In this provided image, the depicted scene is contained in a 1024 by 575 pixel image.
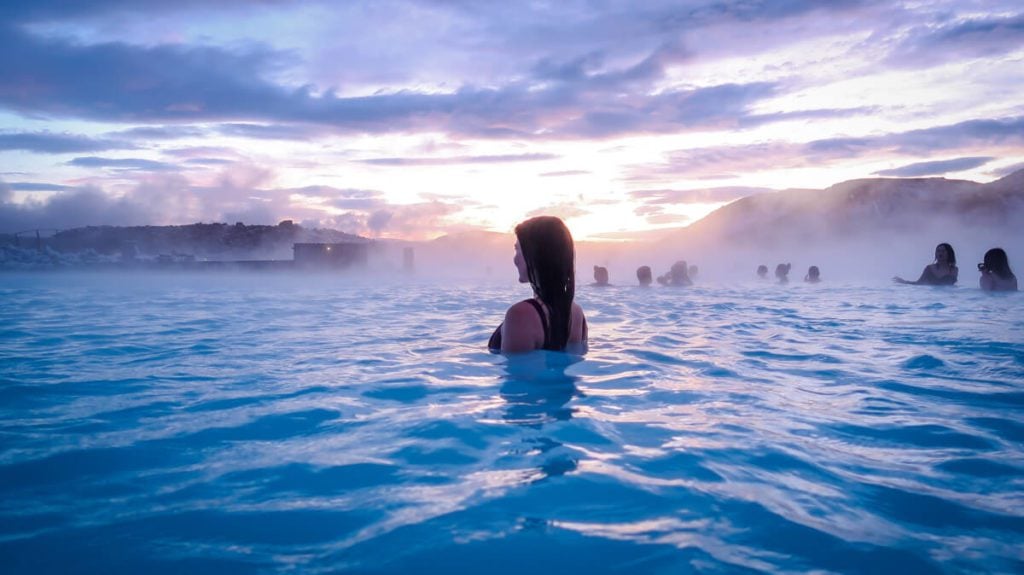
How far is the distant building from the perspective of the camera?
30.8 m

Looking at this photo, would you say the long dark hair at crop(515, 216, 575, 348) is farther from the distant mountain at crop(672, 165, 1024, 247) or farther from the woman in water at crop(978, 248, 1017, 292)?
the distant mountain at crop(672, 165, 1024, 247)

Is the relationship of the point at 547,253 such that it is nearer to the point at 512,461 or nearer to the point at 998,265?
the point at 512,461

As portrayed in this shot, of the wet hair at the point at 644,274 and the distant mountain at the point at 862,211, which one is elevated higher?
the distant mountain at the point at 862,211

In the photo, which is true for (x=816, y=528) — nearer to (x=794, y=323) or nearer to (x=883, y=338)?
(x=883, y=338)

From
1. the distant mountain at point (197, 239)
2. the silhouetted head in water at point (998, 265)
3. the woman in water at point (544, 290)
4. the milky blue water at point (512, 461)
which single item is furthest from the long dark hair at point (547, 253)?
the distant mountain at point (197, 239)

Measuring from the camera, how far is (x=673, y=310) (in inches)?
417

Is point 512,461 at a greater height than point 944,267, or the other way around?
point 944,267

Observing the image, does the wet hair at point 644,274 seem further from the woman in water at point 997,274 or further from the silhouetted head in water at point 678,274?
the woman in water at point 997,274

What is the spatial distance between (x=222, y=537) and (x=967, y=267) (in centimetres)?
4445

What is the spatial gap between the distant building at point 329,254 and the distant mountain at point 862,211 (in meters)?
36.8

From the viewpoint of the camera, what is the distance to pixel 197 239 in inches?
1859

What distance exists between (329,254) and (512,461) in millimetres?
31411

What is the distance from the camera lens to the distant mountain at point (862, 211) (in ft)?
141

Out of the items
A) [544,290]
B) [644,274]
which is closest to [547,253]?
[544,290]
